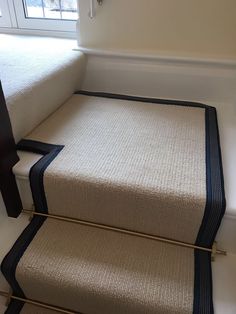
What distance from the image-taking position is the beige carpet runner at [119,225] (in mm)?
716

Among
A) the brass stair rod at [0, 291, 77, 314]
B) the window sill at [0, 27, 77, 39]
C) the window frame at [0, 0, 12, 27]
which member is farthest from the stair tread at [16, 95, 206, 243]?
the window frame at [0, 0, 12, 27]

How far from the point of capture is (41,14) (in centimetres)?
151

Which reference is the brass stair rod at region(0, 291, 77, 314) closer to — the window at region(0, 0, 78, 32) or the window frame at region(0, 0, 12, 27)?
the window at region(0, 0, 78, 32)

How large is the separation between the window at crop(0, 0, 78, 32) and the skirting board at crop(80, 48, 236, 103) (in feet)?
1.02

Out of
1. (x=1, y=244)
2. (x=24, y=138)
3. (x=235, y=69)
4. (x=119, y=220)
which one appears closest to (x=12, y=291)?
(x=1, y=244)

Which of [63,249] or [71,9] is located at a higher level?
[71,9]

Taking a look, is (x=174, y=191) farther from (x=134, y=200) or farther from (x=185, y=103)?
(x=185, y=103)

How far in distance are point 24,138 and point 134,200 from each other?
490 mm

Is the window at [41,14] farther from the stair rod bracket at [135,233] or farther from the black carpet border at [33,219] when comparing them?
the stair rod bracket at [135,233]

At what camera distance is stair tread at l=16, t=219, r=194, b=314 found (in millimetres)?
697

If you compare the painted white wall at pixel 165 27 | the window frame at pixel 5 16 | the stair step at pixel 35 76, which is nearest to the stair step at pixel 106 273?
the stair step at pixel 35 76

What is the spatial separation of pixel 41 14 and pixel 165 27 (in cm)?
76

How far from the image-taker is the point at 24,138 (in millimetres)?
980

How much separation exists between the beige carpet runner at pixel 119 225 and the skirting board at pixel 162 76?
1.41 ft
